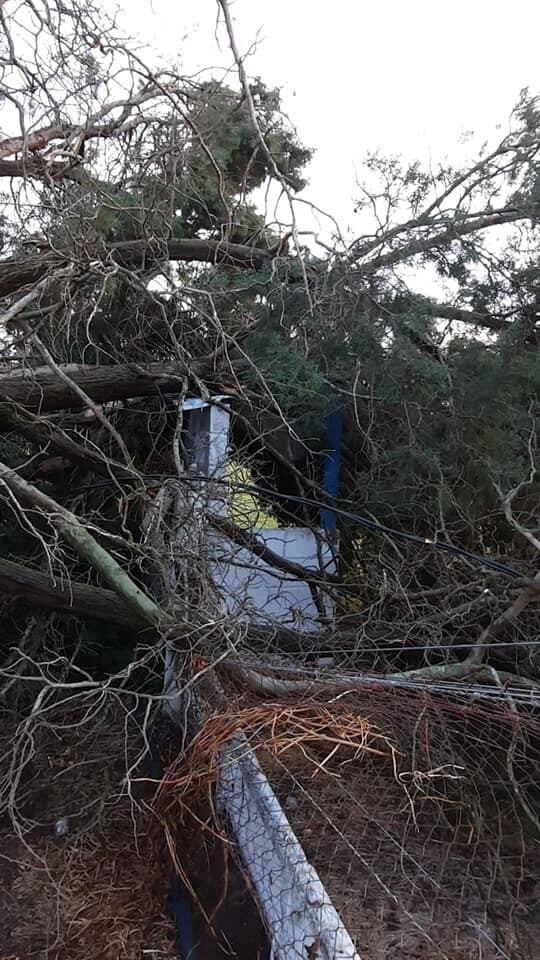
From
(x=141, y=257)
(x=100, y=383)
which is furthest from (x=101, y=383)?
(x=141, y=257)

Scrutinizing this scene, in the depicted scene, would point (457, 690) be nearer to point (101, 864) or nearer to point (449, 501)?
point (449, 501)

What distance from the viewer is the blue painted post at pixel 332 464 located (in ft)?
19.7

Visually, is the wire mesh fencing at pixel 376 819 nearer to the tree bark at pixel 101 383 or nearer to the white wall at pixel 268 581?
the white wall at pixel 268 581

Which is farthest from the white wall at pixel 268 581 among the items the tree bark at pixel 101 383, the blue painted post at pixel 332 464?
the tree bark at pixel 101 383

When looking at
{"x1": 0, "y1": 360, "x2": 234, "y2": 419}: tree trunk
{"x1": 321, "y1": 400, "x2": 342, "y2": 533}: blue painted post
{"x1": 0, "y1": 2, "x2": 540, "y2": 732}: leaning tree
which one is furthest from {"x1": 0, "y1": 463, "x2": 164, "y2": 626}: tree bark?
{"x1": 321, "y1": 400, "x2": 342, "y2": 533}: blue painted post

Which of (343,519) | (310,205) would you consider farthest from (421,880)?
(310,205)

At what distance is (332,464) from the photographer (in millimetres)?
6340

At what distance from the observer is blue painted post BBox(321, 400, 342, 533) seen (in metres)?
6.01

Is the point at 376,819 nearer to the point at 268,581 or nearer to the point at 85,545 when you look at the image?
the point at 85,545

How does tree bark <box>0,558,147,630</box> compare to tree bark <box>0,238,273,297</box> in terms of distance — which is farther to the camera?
tree bark <box>0,558,147,630</box>

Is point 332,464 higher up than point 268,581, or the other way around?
point 332,464

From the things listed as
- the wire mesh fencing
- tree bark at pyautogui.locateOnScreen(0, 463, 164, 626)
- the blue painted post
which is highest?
the blue painted post

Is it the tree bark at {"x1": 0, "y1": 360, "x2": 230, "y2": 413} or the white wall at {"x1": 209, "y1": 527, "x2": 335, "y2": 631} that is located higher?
Answer: the tree bark at {"x1": 0, "y1": 360, "x2": 230, "y2": 413}

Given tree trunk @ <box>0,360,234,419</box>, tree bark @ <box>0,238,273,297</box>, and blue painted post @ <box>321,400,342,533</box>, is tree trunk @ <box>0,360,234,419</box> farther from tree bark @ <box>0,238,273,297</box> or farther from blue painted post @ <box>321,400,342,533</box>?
blue painted post @ <box>321,400,342,533</box>
